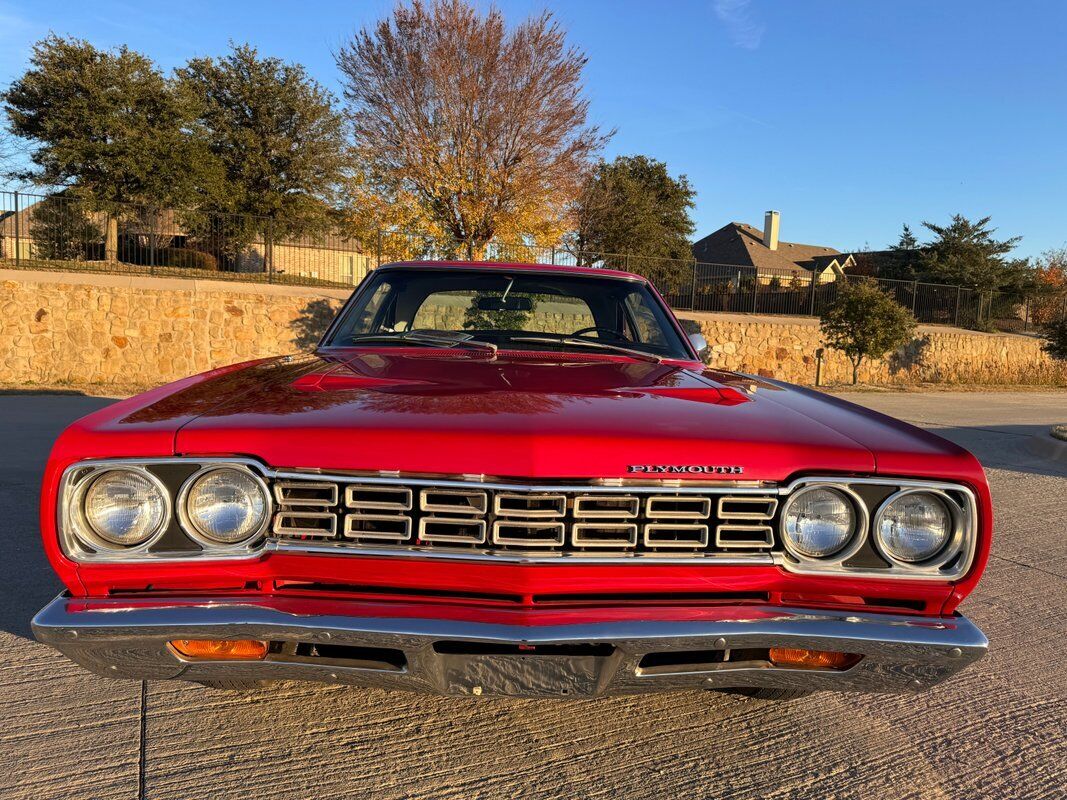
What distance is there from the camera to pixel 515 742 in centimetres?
204

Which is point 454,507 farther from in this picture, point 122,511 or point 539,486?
point 122,511

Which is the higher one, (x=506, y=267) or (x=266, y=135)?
(x=266, y=135)

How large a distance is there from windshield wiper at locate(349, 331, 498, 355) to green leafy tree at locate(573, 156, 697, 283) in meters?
14.3

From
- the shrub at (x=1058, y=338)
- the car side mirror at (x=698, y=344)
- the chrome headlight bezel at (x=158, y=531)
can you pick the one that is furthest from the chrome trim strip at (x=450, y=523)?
the shrub at (x=1058, y=338)

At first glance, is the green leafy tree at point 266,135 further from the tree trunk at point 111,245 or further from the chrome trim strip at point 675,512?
the chrome trim strip at point 675,512

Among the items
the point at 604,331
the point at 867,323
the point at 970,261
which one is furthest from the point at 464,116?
the point at 970,261

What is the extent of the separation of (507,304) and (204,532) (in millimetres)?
1954

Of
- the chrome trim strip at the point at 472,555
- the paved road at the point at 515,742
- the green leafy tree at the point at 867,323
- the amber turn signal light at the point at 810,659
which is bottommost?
the paved road at the point at 515,742

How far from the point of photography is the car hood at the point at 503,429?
5.26ft

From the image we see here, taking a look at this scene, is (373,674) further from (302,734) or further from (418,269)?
(418,269)

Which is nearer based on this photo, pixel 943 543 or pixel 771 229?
pixel 943 543

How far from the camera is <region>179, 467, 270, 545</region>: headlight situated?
5.46 ft

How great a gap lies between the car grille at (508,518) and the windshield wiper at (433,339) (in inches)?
45.3

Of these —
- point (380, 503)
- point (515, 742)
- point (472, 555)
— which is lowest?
point (515, 742)
